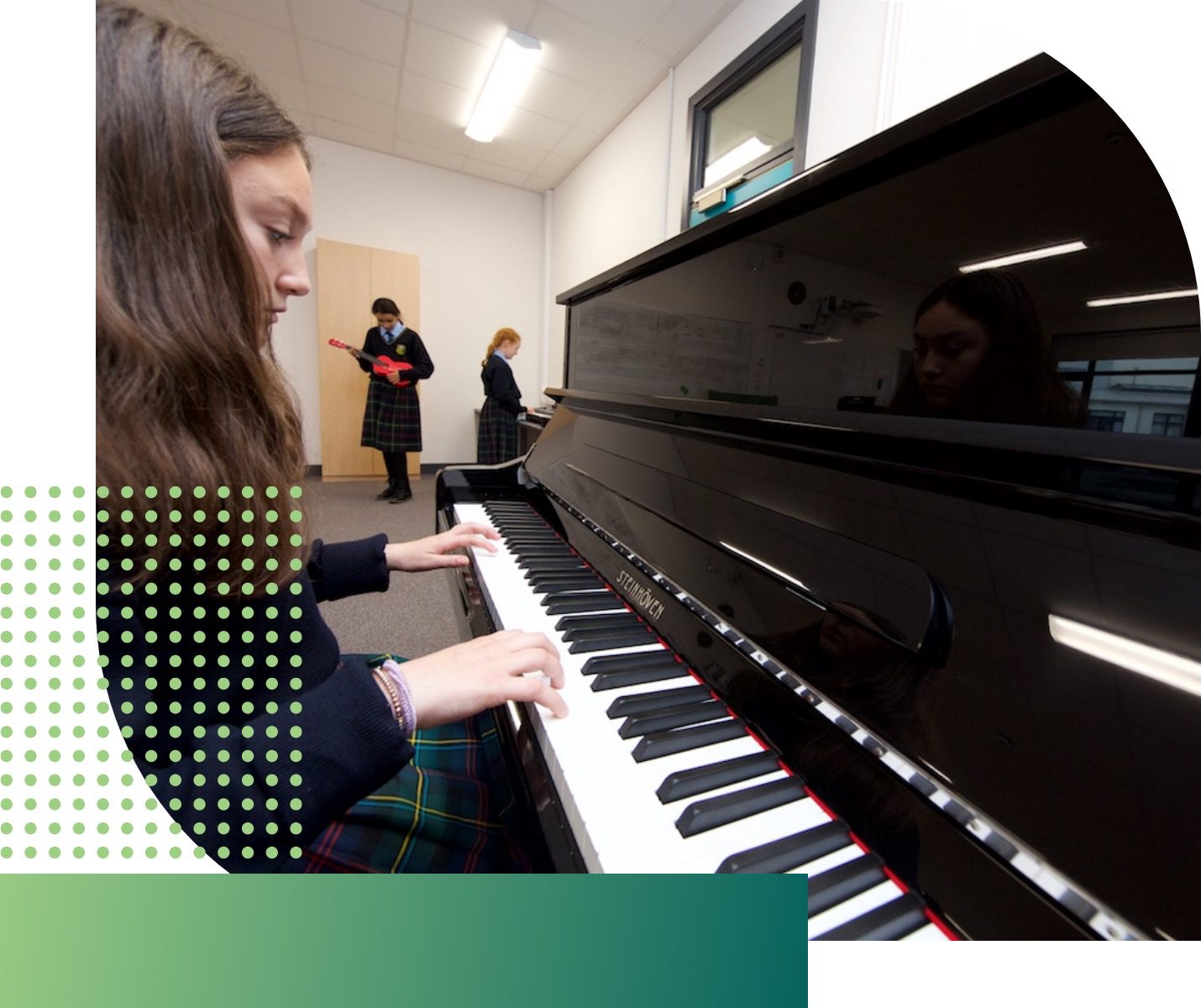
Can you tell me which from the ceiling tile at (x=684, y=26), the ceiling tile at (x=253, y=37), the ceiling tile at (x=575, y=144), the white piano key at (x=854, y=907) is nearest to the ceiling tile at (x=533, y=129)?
the ceiling tile at (x=575, y=144)

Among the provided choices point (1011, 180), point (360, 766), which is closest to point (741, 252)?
point (1011, 180)

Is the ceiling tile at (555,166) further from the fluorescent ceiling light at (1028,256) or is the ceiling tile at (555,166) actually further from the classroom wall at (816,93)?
the fluorescent ceiling light at (1028,256)

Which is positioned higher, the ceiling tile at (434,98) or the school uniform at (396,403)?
the ceiling tile at (434,98)

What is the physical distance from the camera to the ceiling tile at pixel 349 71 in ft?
10.1

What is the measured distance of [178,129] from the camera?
1.12ft

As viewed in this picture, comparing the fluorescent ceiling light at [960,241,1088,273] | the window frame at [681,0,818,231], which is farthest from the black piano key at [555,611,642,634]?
the window frame at [681,0,818,231]

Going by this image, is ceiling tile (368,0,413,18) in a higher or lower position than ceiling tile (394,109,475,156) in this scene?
lower

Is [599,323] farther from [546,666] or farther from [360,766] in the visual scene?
[360,766]

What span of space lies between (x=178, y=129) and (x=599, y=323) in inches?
38.2

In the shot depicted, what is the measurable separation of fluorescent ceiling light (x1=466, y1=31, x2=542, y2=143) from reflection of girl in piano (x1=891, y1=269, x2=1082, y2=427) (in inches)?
128

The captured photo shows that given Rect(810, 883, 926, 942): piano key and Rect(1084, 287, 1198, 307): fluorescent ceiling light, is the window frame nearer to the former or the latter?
Rect(1084, 287, 1198, 307): fluorescent ceiling light

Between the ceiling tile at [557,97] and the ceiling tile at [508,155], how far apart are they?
588mm

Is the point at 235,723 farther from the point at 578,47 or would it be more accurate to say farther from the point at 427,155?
the point at 427,155

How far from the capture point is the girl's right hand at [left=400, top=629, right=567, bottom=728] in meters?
0.48
